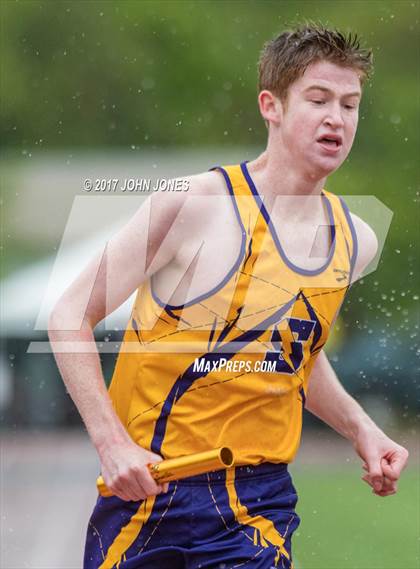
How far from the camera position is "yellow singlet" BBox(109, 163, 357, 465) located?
3.32 meters

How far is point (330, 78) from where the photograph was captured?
11.4ft

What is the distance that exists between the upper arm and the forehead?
470 millimetres

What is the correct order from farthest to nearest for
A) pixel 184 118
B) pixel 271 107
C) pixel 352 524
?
pixel 184 118, pixel 352 524, pixel 271 107

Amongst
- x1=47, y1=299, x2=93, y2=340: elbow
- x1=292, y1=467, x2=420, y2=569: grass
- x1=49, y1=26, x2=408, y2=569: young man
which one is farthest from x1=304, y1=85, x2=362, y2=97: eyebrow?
x1=292, y1=467, x2=420, y2=569: grass

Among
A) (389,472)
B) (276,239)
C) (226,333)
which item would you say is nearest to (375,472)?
(389,472)

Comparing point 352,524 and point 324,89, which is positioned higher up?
point 324,89

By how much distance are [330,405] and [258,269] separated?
542mm

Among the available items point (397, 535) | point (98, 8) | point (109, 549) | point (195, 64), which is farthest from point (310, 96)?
point (98, 8)

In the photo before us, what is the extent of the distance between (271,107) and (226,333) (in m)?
0.64

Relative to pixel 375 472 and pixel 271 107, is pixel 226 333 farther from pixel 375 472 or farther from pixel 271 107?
pixel 271 107

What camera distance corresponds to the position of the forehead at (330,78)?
3.46 m

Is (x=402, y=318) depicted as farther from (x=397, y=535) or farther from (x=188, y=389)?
(x=188, y=389)

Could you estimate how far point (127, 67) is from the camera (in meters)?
13.5

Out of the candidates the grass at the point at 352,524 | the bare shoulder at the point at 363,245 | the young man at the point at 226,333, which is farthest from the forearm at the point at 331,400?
the grass at the point at 352,524
